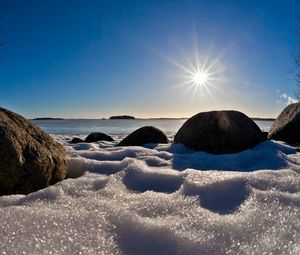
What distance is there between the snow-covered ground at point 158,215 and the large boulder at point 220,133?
252 centimetres

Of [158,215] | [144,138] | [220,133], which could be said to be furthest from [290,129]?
[158,215]

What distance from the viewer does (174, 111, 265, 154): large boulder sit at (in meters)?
5.09

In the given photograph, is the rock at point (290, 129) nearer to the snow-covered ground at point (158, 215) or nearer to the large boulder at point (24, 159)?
the snow-covered ground at point (158, 215)

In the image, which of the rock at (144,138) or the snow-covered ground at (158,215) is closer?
the snow-covered ground at (158,215)

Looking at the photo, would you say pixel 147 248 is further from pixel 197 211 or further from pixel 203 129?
pixel 203 129

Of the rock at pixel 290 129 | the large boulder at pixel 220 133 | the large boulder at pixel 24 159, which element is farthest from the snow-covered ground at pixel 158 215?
the rock at pixel 290 129

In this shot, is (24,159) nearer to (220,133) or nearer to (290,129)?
(220,133)

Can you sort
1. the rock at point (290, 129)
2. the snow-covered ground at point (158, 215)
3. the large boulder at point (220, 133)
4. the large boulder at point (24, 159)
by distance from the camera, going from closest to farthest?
the snow-covered ground at point (158, 215) < the large boulder at point (24, 159) < the large boulder at point (220, 133) < the rock at point (290, 129)

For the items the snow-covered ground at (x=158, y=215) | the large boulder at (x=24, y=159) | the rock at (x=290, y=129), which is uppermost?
the rock at (x=290, y=129)

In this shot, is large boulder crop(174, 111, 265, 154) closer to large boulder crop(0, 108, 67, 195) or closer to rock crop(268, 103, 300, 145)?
rock crop(268, 103, 300, 145)

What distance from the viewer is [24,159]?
2.35 metres

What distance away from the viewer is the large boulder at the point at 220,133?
16.7 feet

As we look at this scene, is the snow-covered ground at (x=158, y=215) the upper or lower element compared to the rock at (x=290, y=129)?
lower

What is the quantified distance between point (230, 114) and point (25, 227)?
15.6ft
